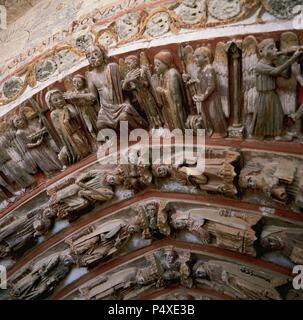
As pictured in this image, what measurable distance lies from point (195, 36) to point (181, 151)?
1113mm

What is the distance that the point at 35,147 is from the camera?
6.49m

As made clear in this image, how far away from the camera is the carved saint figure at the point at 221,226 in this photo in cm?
530

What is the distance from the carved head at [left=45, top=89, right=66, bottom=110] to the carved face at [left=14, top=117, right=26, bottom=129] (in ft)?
1.30

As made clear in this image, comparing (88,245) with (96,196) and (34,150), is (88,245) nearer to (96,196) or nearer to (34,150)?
(96,196)

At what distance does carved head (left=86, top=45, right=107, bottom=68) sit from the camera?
237 inches

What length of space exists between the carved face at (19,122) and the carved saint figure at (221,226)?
1996 millimetres

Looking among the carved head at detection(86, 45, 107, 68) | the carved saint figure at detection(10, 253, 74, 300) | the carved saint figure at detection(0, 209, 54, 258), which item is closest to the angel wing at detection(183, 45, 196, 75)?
the carved head at detection(86, 45, 107, 68)

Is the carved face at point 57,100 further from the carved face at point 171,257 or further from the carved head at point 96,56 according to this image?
the carved face at point 171,257

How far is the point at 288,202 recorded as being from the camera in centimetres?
509

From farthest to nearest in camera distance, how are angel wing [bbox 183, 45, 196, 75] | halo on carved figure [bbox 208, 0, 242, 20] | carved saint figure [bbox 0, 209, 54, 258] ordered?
1. carved saint figure [bbox 0, 209, 54, 258]
2. angel wing [bbox 183, 45, 196, 75]
3. halo on carved figure [bbox 208, 0, 242, 20]

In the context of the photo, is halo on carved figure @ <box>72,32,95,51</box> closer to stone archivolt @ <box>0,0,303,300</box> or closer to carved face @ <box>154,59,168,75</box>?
stone archivolt @ <box>0,0,303,300</box>

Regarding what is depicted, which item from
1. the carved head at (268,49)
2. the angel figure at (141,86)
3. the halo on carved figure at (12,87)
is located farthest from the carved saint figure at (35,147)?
the carved head at (268,49)

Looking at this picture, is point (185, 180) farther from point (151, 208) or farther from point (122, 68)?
point (122, 68)

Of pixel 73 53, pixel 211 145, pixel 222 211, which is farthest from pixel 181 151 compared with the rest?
pixel 73 53
